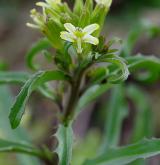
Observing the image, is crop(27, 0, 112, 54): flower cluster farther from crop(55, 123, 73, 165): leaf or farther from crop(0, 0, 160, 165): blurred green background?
crop(0, 0, 160, 165): blurred green background

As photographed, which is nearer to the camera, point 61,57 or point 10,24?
point 61,57

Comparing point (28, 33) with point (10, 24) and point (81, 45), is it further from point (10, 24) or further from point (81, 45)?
point (81, 45)

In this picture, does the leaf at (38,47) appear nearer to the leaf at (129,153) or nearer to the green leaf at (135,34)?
the green leaf at (135,34)

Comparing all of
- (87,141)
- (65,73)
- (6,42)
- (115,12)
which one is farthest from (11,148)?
(115,12)

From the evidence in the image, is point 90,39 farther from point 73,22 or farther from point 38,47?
point 38,47

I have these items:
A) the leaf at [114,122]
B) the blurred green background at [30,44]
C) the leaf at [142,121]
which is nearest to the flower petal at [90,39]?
the blurred green background at [30,44]

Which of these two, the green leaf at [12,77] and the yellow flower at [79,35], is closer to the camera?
the yellow flower at [79,35]
